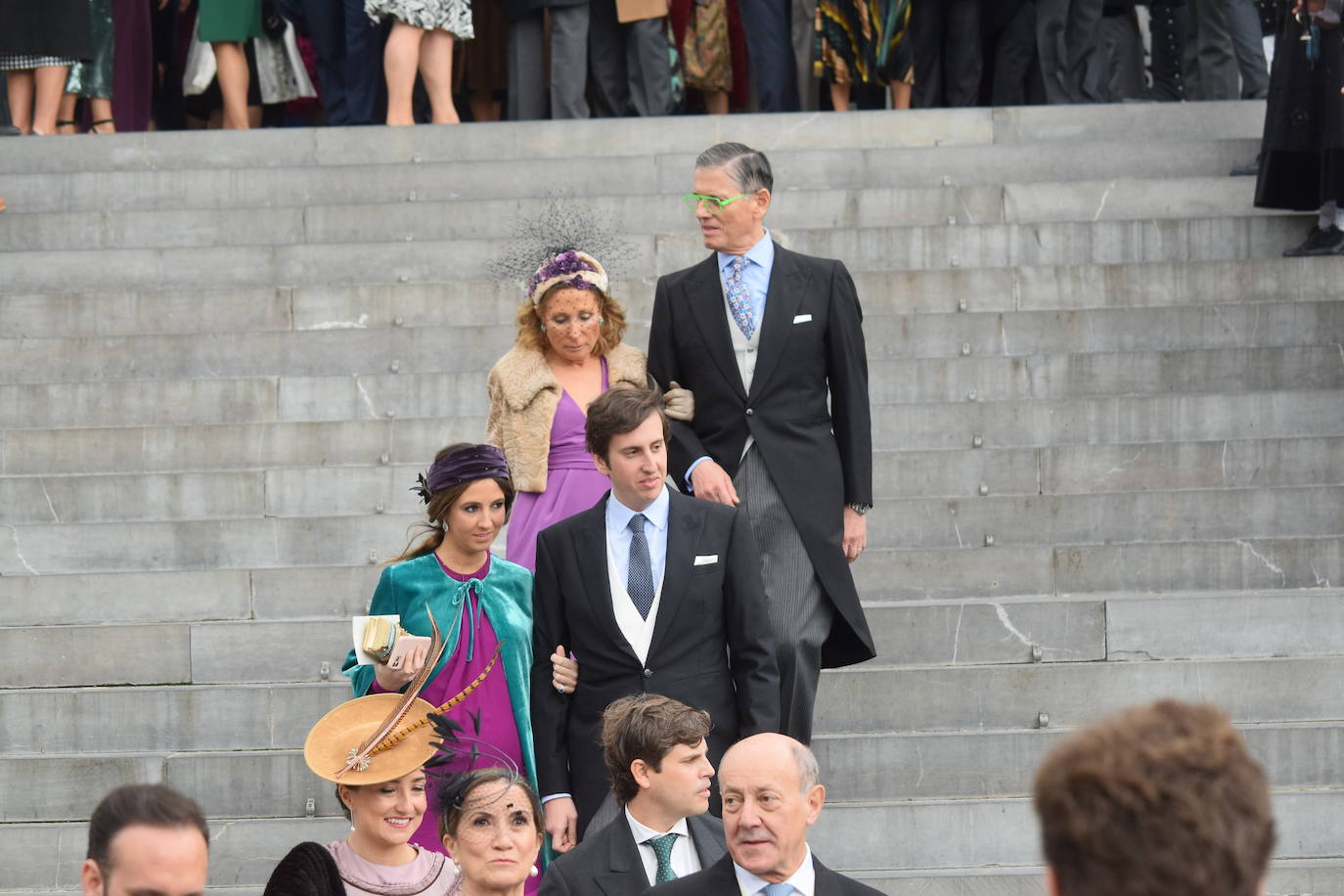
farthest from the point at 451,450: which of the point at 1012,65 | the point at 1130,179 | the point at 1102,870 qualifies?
the point at 1012,65

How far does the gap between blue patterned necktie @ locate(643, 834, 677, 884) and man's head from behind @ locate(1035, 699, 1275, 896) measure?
2.70 metres

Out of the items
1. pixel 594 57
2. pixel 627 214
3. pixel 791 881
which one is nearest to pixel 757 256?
pixel 791 881

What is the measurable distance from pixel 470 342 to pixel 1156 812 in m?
7.08

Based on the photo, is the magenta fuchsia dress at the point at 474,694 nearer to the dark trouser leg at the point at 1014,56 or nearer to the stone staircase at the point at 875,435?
the stone staircase at the point at 875,435

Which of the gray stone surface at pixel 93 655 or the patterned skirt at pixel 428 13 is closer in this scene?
the gray stone surface at pixel 93 655

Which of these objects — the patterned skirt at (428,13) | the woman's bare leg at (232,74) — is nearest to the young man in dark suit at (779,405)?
the patterned skirt at (428,13)

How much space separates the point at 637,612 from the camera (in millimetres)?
5281

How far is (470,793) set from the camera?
4.64 m

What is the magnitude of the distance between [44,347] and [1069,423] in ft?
13.6

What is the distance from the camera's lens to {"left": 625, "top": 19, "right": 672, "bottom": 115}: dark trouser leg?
12.0 m

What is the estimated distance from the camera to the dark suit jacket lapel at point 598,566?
5.25 metres

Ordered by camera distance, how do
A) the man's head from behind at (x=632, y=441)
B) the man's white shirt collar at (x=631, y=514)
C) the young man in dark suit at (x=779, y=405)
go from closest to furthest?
the man's head from behind at (x=632, y=441) → the man's white shirt collar at (x=631, y=514) → the young man in dark suit at (x=779, y=405)

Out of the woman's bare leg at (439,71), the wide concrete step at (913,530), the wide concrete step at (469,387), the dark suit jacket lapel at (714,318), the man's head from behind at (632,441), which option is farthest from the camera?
the woman's bare leg at (439,71)

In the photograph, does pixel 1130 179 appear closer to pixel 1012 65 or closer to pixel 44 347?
pixel 1012 65
